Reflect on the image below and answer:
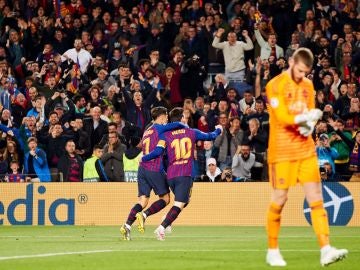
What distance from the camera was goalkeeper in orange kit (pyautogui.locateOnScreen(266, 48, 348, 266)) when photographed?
11961mm

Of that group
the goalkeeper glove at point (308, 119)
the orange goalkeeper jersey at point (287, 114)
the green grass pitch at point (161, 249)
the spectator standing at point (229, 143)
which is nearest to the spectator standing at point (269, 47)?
the spectator standing at point (229, 143)

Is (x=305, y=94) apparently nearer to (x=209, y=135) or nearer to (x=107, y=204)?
(x=209, y=135)

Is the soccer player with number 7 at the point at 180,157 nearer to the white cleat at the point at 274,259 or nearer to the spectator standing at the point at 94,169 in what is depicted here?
the white cleat at the point at 274,259

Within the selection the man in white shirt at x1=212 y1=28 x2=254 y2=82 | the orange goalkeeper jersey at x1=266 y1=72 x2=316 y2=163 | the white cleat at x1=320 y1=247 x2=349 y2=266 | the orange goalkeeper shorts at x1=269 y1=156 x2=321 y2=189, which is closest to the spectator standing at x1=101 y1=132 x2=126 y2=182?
the man in white shirt at x1=212 y1=28 x2=254 y2=82

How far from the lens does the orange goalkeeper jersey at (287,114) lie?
472 inches

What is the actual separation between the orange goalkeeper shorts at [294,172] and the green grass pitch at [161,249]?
933 millimetres

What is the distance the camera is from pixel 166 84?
28.1 meters

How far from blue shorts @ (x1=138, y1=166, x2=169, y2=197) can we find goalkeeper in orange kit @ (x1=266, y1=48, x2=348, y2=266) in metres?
7.23

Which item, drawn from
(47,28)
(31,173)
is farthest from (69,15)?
(31,173)

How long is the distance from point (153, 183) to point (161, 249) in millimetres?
4248

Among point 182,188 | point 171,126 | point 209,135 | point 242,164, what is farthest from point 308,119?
point 242,164

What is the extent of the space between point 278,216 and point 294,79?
1.53 metres

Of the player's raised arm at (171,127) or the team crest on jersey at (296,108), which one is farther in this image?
the player's raised arm at (171,127)

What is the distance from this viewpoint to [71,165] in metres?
25.1
